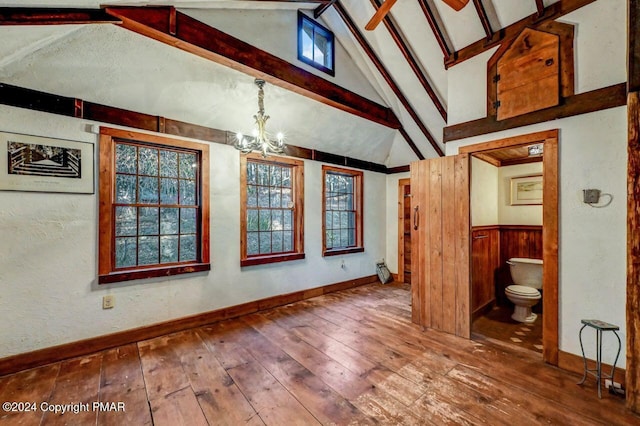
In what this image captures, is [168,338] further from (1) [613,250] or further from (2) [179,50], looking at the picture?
(1) [613,250]

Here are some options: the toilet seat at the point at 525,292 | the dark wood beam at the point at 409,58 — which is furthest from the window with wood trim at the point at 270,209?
the toilet seat at the point at 525,292

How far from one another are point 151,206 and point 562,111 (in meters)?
4.19

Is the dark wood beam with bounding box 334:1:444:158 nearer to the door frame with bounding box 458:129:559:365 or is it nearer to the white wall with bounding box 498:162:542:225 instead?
the white wall with bounding box 498:162:542:225

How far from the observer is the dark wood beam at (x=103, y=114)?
2.35m

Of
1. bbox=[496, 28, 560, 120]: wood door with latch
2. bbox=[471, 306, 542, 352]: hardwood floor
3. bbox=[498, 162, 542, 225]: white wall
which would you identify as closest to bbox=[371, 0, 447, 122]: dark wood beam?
bbox=[496, 28, 560, 120]: wood door with latch

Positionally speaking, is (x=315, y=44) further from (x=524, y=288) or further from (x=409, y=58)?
(x=524, y=288)

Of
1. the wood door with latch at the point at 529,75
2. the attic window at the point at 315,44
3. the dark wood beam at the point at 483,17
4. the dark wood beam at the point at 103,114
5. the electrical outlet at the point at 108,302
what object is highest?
the attic window at the point at 315,44

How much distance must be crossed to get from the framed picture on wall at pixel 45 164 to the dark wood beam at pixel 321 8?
3.14 m

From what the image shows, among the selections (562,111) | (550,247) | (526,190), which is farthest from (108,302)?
(526,190)

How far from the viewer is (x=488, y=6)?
2.69 meters

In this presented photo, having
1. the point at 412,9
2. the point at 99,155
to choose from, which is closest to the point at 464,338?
the point at 412,9

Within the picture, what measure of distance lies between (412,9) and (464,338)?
377 cm

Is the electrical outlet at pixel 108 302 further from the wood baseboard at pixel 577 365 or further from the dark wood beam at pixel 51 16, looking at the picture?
the wood baseboard at pixel 577 365

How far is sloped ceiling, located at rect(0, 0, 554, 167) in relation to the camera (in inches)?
89.4
